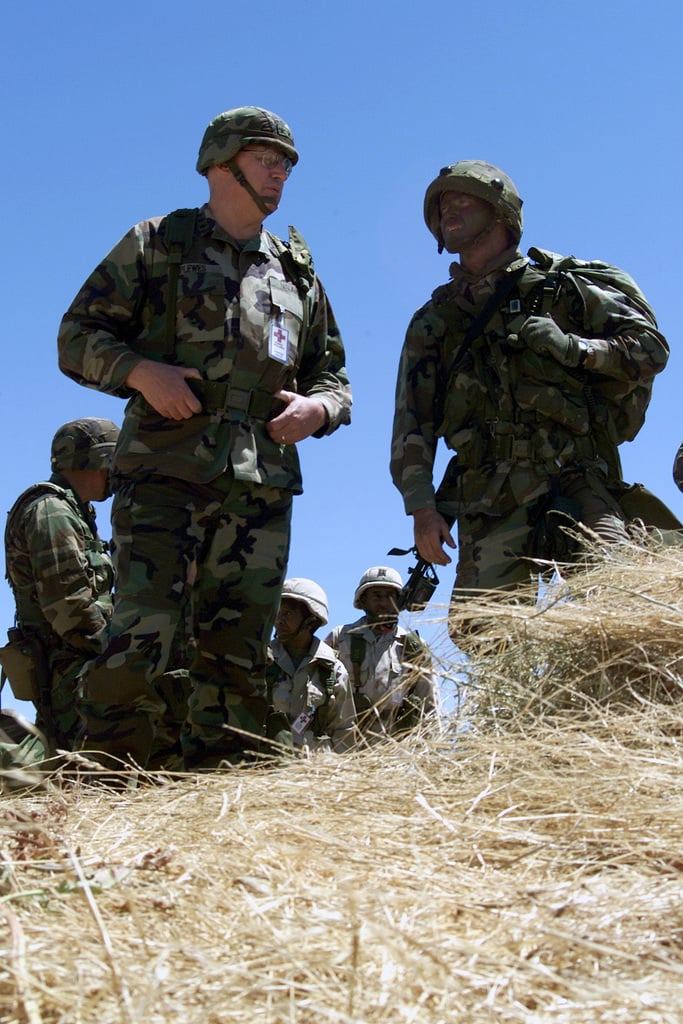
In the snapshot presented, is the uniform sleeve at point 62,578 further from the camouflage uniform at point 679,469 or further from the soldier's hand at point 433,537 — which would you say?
the camouflage uniform at point 679,469

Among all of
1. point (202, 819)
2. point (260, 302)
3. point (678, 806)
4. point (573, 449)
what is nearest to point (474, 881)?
point (678, 806)

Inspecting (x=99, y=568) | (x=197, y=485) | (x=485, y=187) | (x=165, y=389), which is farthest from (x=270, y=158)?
(x=99, y=568)

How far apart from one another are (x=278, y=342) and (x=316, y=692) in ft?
15.5

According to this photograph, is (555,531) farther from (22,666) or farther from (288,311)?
(22,666)

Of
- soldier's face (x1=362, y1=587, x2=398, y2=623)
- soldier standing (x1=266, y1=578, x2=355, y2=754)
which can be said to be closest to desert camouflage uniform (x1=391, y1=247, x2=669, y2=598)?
soldier standing (x1=266, y1=578, x2=355, y2=754)

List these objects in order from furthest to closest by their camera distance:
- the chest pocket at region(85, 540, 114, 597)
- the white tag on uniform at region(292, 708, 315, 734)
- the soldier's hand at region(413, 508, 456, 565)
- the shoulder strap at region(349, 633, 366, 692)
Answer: the shoulder strap at region(349, 633, 366, 692) < the white tag on uniform at region(292, 708, 315, 734) < the chest pocket at region(85, 540, 114, 597) < the soldier's hand at region(413, 508, 456, 565)

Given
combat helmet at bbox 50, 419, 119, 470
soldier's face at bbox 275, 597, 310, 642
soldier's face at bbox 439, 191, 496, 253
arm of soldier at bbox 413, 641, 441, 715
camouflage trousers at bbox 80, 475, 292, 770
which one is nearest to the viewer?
arm of soldier at bbox 413, 641, 441, 715

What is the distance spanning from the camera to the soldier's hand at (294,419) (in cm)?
477

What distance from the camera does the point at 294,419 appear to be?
4781 mm

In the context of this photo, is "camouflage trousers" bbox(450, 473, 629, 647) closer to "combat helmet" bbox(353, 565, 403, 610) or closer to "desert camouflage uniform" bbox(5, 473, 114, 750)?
"desert camouflage uniform" bbox(5, 473, 114, 750)

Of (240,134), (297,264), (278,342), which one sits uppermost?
(240,134)

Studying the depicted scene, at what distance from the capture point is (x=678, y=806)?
93.3 inches

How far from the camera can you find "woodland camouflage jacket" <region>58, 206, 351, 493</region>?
4.59 m

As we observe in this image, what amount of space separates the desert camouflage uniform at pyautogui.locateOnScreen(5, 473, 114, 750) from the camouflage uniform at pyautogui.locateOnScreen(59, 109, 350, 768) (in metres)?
2.04
